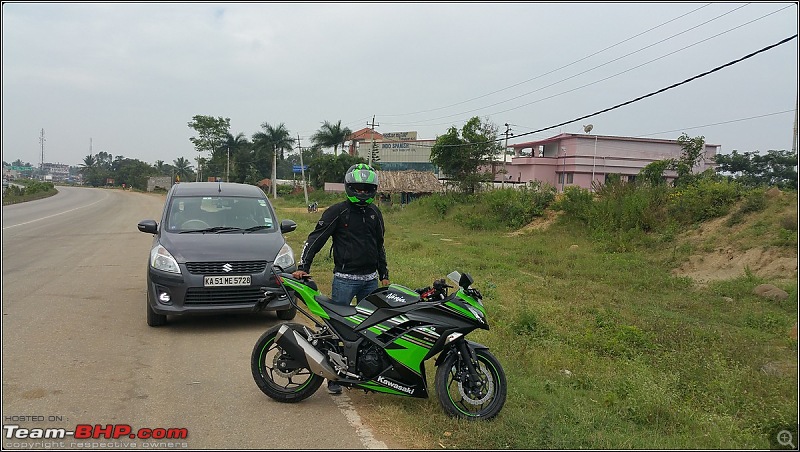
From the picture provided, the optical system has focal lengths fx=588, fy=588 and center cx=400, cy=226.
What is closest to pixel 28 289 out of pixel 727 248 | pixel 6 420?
pixel 6 420

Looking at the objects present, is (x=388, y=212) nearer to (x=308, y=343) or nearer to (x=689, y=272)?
(x=689, y=272)

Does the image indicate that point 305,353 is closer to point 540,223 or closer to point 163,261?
point 163,261

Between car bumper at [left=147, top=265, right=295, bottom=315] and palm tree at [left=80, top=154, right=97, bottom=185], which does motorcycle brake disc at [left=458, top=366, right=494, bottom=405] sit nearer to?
car bumper at [left=147, top=265, right=295, bottom=315]

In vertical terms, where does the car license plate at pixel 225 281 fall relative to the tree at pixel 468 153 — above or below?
below

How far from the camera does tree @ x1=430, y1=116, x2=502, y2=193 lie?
107 ft

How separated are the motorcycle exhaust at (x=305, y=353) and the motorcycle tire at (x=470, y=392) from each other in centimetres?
86

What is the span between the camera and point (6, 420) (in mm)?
4055

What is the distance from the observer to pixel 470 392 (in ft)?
13.8

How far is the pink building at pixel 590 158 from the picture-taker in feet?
147

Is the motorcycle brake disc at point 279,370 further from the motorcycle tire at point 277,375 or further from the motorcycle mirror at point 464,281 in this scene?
the motorcycle mirror at point 464,281

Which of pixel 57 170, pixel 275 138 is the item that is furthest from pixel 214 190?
pixel 57 170

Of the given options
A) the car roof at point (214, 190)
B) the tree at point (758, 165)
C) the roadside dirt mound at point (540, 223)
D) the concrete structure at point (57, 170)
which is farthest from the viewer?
the concrete structure at point (57, 170)

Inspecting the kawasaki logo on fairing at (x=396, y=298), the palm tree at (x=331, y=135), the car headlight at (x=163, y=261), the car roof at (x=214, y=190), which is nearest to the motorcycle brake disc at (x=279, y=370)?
the kawasaki logo on fairing at (x=396, y=298)

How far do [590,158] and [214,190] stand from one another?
40.7 meters
